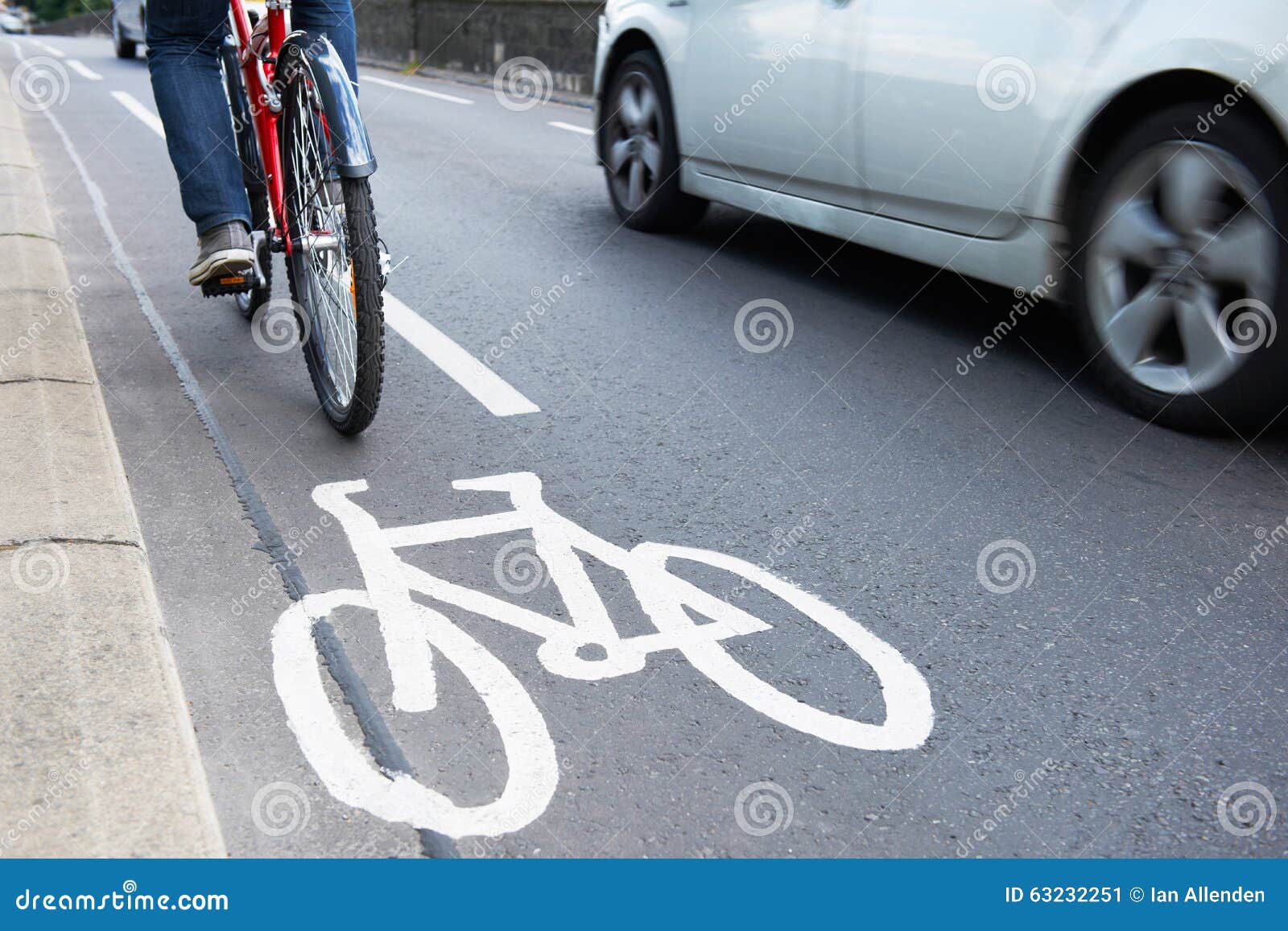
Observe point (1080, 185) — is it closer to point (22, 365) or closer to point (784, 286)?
point (784, 286)

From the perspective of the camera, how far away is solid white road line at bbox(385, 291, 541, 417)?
4.22 m

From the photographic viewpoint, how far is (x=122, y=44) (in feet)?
69.3

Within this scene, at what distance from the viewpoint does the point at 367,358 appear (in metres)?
3.55

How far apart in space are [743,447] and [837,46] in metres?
1.81

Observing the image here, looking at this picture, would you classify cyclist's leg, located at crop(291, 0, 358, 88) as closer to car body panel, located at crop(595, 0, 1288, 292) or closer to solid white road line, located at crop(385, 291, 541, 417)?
solid white road line, located at crop(385, 291, 541, 417)

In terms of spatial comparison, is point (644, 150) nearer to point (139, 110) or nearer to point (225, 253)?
point (225, 253)

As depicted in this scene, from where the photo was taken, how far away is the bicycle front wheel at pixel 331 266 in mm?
3480

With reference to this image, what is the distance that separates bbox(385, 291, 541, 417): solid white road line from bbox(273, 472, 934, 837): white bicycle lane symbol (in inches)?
34.0

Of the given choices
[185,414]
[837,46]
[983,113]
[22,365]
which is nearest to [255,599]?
[185,414]

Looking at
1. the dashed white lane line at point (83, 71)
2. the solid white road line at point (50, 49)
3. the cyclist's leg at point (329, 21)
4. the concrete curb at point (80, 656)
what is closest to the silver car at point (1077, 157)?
the cyclist's leg at point (329, 21)

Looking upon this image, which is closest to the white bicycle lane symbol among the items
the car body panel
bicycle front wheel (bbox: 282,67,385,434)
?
bicycle front wheel (bbox: 282,67,385,434)

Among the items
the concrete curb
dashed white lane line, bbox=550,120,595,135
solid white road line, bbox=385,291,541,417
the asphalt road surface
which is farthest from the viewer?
Result: dashed white lane line, bbox=550,120,595,135

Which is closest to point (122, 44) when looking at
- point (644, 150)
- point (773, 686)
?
point (644, 150)

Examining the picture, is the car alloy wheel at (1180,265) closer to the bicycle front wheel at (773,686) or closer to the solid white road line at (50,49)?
the bicycle front wheel at (773,686)
